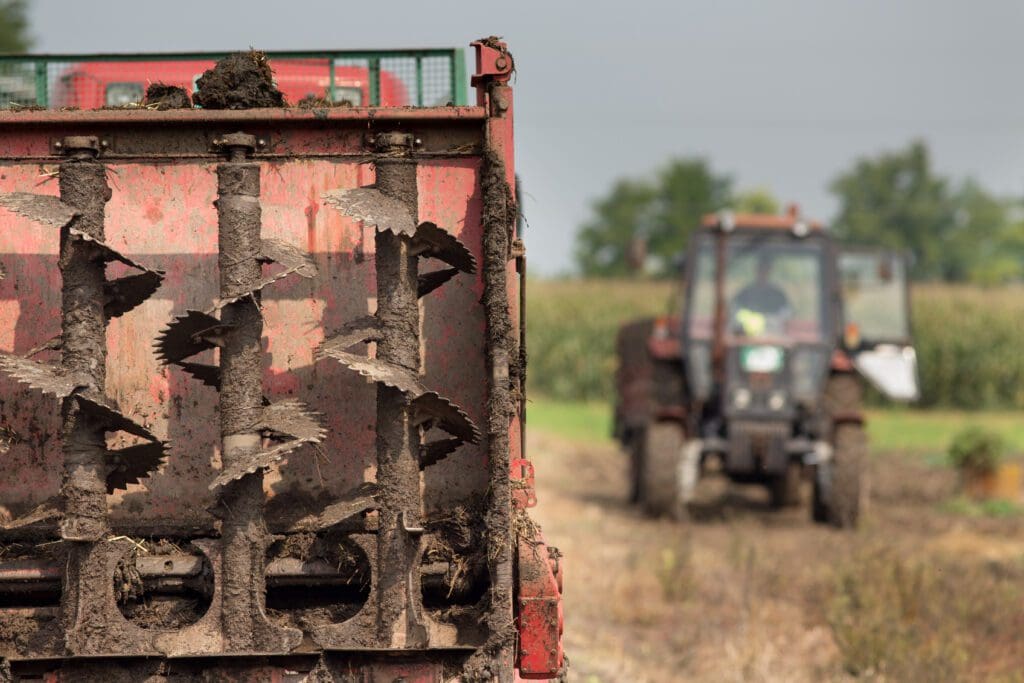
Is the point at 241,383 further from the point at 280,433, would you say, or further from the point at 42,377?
the point at 42,377

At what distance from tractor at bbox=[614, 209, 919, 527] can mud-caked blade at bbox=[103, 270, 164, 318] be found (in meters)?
8.33

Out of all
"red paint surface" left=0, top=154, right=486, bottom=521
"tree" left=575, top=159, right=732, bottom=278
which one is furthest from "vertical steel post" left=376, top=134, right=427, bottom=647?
"tree" left=575, top=159, right=732, bottom=278

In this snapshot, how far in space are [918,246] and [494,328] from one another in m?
93.0

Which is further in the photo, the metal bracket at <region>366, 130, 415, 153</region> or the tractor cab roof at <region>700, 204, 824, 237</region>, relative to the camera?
the tractor cab roof at <region>700, 204, 824, 237</region>

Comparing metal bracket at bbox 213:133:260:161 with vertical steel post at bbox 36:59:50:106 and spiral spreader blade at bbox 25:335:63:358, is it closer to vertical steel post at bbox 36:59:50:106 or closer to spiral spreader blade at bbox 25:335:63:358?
spiral spreader blade at bbox 25:335:63:358

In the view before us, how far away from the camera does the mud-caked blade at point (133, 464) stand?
15.0 feet

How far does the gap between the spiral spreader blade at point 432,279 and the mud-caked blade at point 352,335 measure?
0.22 meters

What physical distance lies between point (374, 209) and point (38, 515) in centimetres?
146

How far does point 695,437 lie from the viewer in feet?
43.1

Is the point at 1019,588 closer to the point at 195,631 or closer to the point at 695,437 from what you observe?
the point at 695,437

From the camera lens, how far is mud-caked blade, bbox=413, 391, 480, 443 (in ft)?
14.5

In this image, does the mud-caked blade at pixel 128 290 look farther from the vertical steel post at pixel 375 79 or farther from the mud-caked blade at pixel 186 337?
the vertical steel post at pixel 375 79

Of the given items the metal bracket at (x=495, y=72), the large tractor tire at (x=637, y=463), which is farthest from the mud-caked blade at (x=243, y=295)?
the large tractor tire at (x=637, y=463)

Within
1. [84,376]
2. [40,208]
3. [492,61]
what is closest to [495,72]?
[492,61]
